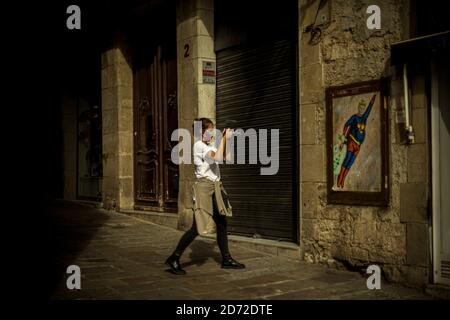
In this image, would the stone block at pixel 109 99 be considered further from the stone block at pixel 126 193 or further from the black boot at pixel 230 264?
the black boot at pixel 230 264

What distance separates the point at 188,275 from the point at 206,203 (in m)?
0.87

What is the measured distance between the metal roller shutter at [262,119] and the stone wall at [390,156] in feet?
2.21

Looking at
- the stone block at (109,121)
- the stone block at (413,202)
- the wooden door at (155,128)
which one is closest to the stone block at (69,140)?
the stone block at (109,121)

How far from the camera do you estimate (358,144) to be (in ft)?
21.0

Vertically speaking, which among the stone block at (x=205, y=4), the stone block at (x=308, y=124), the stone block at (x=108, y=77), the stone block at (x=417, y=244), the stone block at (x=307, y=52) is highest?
the stone block at (x=205, y=4)

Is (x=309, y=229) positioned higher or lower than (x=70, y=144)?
lower

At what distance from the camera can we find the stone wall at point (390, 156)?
5.76m

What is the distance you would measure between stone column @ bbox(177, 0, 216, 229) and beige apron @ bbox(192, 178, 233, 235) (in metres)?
3.13

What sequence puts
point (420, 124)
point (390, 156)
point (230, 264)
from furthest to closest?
point (230, 264) → point (390, 156) → point (420, 124)

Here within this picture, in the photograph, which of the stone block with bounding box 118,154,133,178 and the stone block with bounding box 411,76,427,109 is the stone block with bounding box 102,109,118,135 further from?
the stone block with bounding box 411,76,427,109

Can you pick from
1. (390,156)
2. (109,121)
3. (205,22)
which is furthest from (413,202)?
(109,121)

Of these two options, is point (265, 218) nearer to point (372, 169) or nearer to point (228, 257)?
point (228, 257)

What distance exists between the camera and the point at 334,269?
21.8 feet

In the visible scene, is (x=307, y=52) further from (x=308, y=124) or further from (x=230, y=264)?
(x=230, y=264)
